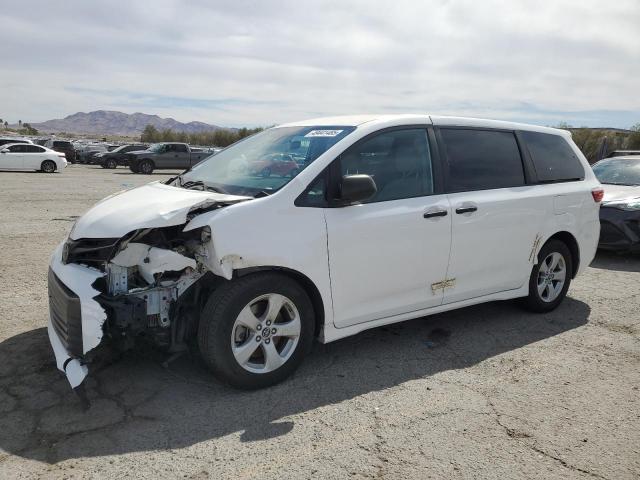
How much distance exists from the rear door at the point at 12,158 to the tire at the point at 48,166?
880 millimetres

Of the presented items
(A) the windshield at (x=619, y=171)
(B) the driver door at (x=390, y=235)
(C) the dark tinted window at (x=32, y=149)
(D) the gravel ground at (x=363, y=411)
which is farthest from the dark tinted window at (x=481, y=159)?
(C) the dark tinted window at (x=32, y=149)

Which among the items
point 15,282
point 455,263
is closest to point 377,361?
point 455,263

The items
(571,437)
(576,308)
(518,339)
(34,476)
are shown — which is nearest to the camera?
(34,476)

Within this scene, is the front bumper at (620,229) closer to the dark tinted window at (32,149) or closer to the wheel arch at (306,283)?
the wheel arch at (306,283)

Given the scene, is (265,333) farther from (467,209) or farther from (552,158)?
(552,158)

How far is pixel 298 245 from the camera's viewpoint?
3760 mm

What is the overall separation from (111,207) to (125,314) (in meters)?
0.90

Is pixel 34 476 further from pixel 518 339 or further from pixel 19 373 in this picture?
pixel 518 339

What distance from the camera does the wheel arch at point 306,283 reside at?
3676 mm

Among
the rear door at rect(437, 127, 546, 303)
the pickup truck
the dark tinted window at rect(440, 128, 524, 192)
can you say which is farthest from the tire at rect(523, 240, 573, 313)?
the pickup truck

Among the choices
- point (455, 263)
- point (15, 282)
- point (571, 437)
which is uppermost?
point (455, 263)

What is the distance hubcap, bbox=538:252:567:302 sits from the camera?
5527 millimetres

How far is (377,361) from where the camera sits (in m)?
4.38

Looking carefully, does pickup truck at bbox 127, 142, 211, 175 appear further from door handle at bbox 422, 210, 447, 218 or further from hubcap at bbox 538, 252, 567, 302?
door handle at bbox 422, 210, 447, 218
